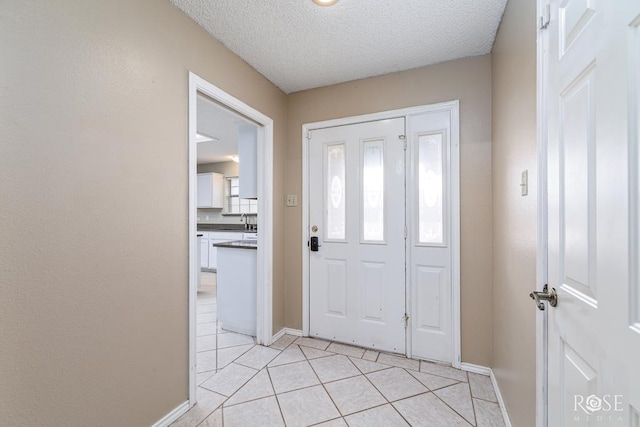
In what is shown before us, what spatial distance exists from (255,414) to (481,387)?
1.54 meters

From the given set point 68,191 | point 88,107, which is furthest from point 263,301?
point 88,107

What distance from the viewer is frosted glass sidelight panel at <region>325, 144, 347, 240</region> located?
258 centimetres

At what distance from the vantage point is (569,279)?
2.89ft

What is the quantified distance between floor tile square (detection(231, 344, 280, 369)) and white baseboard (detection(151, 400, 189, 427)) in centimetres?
58

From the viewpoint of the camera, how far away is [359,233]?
2.49m

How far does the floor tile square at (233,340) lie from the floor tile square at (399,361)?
1.21 metres

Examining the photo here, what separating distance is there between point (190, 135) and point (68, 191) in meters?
0.74

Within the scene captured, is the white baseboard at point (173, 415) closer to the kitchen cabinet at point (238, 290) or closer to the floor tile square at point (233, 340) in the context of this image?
the floor tile square at point (233, 340)

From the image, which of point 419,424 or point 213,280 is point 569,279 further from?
point 213,280

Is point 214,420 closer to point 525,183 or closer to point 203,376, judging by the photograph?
point 203,376

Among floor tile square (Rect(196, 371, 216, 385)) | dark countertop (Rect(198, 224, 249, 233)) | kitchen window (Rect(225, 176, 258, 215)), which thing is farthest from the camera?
kitchen window (Rect(225, 176, 258, 215))

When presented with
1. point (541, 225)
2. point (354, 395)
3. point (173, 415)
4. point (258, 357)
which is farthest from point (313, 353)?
point (541, 225)

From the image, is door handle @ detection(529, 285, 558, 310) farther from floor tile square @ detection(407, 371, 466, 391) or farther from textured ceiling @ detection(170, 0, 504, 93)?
textured ceiling @ detection(170, 0, 504, 93)

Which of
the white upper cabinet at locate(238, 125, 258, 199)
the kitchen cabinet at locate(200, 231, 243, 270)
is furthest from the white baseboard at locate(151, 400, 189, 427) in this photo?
the kitchen cabinet at locate(200, 231, 243, 270)
